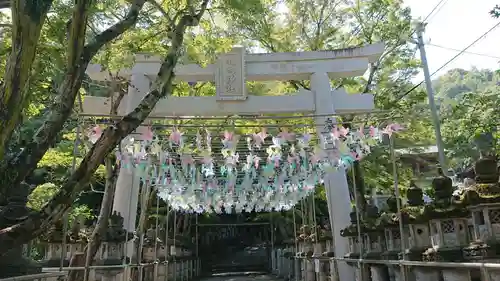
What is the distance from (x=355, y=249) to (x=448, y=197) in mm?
4855

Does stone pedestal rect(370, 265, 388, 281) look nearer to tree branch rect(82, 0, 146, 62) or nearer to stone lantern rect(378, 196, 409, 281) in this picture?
stone lantern rect(378, 196, 409, 281)

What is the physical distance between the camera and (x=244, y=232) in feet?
91.8

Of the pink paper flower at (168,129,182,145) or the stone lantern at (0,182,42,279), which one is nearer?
the stone lantern at (0,182,42,279)

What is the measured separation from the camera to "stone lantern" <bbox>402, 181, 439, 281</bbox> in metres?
6.11

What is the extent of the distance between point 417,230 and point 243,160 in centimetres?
619

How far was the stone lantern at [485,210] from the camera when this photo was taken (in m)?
4.66

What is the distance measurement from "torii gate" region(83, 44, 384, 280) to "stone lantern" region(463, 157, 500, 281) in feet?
20.9

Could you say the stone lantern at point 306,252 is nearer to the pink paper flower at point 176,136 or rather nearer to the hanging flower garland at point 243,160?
the hanging flower garland at point 243,160

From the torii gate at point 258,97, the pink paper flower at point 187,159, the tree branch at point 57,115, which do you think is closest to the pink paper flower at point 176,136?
the pink paper flower at point 187,159

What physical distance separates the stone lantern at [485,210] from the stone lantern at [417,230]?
1080mm

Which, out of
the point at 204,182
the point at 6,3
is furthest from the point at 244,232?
the point at 6,3

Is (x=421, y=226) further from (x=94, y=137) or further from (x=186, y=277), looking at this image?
(x=186, y=277)

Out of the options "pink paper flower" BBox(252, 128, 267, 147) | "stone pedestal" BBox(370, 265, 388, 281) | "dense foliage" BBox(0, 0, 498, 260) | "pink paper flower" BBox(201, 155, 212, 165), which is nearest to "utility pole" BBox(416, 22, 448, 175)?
"dense foliage" BBox(0, 0, 498, 260)

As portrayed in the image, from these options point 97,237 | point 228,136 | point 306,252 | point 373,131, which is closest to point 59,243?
point 97,237
